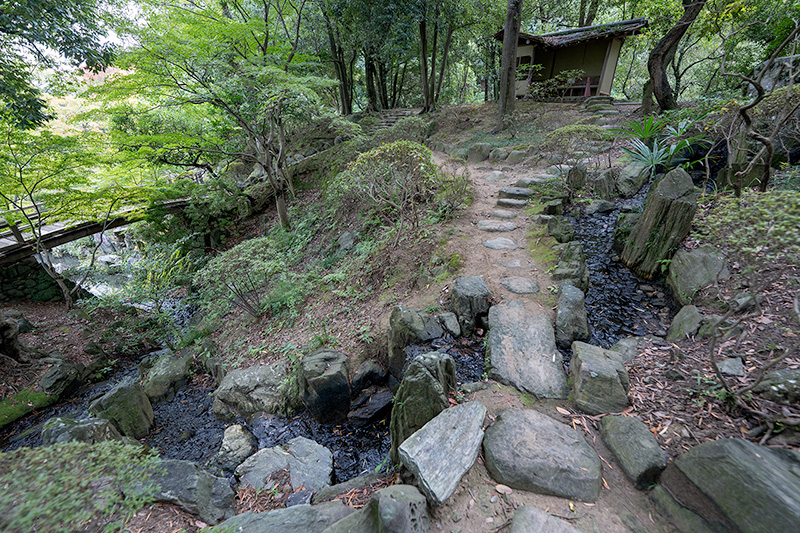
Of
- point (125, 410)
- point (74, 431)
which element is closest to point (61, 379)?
point (125, 410)

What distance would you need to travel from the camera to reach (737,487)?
163 cm

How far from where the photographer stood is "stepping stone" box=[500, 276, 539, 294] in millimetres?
4195

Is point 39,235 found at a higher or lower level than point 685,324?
higher

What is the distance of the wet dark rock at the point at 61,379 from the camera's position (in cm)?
573

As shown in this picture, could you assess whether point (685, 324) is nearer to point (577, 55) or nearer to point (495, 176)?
point (495, 176)

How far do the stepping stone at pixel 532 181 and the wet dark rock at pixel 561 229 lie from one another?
194 centimetres

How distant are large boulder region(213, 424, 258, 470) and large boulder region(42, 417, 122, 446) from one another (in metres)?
1.26

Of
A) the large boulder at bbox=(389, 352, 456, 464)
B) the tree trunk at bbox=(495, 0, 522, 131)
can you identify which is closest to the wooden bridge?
the large boulder at bbox=(389, 352, 456, 464)

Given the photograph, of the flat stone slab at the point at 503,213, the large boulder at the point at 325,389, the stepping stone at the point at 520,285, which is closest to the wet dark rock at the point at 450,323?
the stepping stone at the point at 520,285

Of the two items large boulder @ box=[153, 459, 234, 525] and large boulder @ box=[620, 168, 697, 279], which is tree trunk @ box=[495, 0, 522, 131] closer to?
large boulder @ box=[620, 168, 697, 279]

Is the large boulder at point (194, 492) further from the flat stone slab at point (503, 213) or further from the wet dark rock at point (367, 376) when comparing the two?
the flat stone slab at point (503, 213)

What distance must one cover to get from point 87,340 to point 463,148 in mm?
11748

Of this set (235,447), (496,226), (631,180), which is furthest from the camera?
(631,180)

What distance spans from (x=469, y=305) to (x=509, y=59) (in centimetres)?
1020
